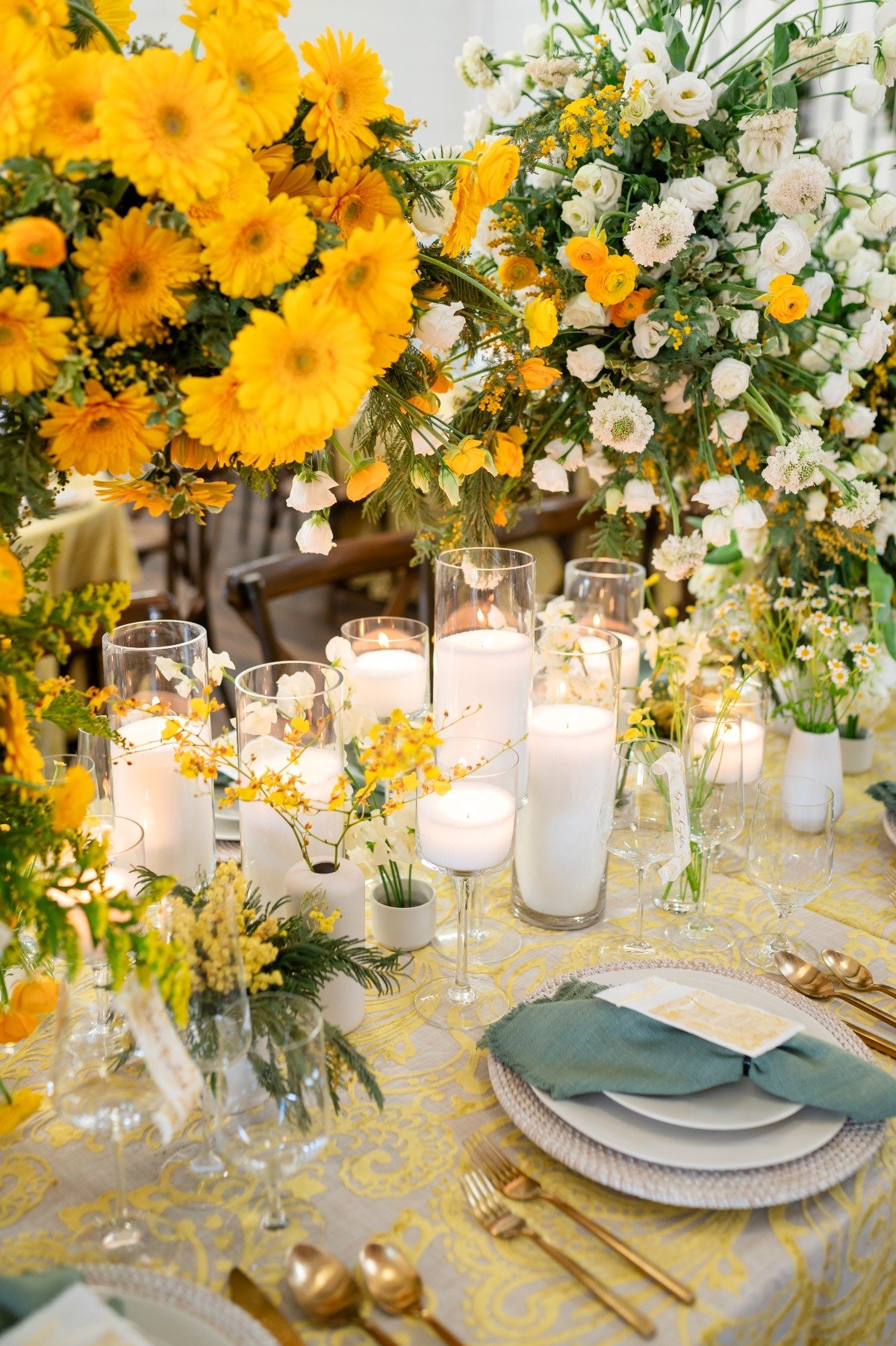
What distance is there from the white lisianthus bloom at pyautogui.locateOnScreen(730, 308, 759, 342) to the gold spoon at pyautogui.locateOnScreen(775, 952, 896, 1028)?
0.73 meters

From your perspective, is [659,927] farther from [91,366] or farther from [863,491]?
[91,366]

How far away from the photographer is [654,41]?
1380mm

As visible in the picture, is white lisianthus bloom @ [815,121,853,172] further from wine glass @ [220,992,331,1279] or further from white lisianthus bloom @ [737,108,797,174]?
wine glass @ [220,992,331,1279]

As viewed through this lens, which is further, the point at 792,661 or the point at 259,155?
the point at 792,661

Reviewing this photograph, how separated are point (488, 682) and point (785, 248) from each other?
2.01ft

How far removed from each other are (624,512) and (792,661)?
0.32 m

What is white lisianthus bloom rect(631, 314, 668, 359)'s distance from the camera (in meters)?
1.41

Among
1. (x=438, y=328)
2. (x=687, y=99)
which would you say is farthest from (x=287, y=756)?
(x=687, y=99)

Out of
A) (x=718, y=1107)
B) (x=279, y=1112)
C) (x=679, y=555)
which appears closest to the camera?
(x=279, y=1112)

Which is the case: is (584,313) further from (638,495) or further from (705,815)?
(705,815)

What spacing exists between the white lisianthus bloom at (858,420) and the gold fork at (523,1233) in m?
1.12

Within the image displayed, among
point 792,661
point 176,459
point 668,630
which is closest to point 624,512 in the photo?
point 668,630

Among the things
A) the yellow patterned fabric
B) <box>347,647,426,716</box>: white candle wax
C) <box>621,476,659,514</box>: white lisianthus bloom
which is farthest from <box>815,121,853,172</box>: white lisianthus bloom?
the yellow patterned fabric

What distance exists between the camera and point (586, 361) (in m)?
1.45
